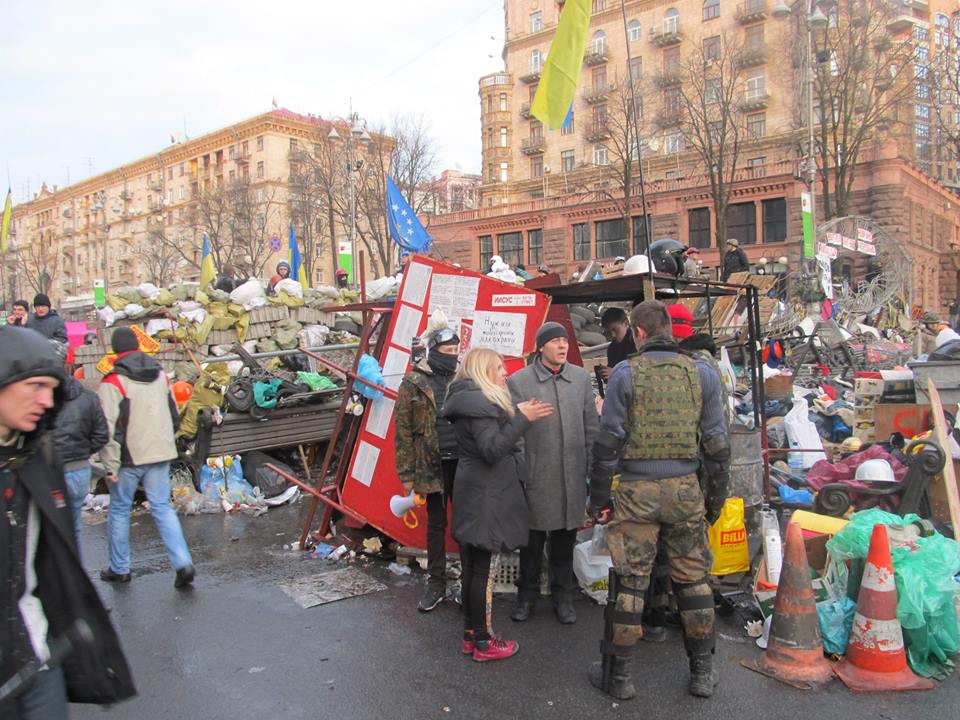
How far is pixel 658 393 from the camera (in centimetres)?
364

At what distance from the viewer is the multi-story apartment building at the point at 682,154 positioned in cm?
3300

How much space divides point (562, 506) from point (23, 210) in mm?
100162

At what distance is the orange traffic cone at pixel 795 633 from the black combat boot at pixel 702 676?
0.40m

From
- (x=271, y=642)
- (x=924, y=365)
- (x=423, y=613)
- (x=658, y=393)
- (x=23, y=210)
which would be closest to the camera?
(x=658, y=393)

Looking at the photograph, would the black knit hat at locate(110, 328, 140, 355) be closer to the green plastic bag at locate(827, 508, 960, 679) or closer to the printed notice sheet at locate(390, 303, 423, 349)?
the printed notice sheet at locate(390, 303, 423, 349)

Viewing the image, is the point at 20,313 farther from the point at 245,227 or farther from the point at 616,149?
the point at 616,149

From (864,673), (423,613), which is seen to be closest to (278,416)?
(423,613)

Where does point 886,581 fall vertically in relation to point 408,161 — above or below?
below

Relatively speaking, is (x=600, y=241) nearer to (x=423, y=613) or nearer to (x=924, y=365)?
(x=924, y=365)

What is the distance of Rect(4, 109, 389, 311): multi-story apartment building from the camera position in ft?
151

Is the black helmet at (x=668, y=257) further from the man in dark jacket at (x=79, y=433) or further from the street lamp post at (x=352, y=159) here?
the street lamp post at (x=352, y=159)

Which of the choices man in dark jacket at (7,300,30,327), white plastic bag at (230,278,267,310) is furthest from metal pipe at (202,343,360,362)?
man in dark jacket at (7,300,30,327)

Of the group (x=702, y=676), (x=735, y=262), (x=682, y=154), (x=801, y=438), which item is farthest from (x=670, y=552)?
(x=682, y=154)

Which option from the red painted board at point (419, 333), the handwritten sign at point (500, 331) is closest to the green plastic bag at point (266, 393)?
the red painted board at point (419, 333)
